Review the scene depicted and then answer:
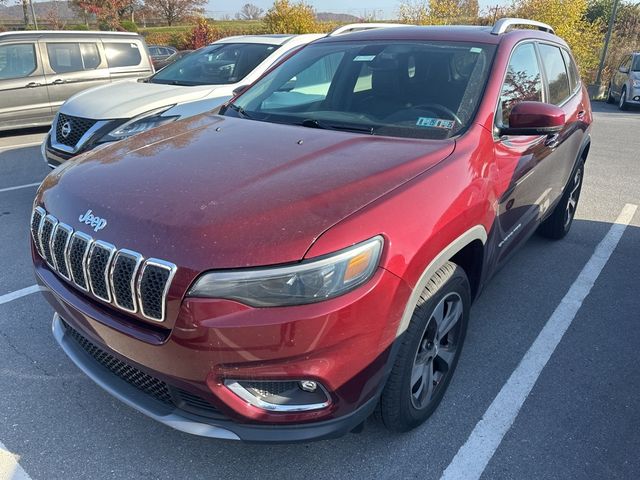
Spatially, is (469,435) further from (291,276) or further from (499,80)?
(499,80)

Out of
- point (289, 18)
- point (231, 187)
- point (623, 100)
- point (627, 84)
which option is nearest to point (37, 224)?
point (231, 187)

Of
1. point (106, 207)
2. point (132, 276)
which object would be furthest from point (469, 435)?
point (106, 207)

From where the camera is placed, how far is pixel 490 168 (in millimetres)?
2561

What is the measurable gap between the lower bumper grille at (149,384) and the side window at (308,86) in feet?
5.84

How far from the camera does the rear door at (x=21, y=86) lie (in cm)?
844

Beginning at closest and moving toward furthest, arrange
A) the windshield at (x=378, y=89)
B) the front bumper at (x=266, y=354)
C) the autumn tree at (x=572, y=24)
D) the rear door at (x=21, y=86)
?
the front bumper at (x=266, y=354) < the windshield at (x=378, y=89) < the rear door at (x=21, y=86) < the autumn tree at (x=572, y=24)

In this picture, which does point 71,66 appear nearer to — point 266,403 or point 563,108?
point 563,108

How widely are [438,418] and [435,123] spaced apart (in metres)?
1.49

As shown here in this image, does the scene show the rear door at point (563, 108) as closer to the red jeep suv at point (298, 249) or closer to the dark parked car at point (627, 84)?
the red jeep suv at point (298, 249)

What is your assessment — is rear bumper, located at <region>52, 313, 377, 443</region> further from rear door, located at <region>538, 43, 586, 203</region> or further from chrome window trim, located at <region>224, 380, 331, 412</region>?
rear door, located at <region>538, 43, 586, 203</region>

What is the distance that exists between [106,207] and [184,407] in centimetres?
84

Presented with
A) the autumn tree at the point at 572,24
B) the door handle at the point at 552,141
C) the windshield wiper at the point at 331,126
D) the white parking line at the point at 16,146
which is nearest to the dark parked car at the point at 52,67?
the white parking line at the point at 16,146

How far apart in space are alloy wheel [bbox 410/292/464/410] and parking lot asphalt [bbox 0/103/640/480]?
7.3 inches

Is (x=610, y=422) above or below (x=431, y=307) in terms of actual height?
below
